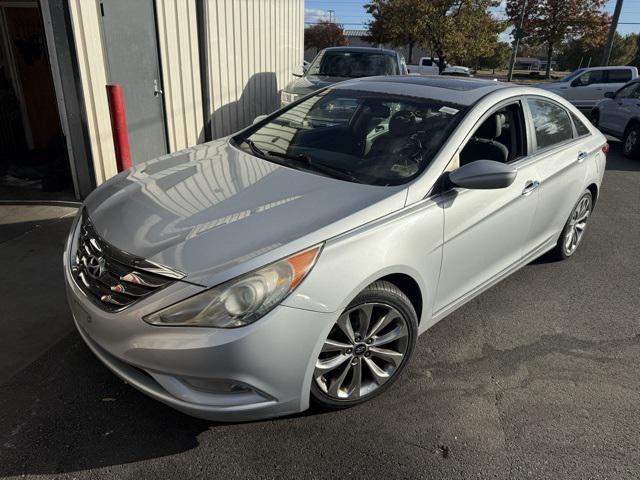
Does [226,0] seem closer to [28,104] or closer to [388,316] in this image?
[28,104]

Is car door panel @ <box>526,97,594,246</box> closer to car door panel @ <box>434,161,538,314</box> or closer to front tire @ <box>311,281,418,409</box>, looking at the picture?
car door panel @ <box>434,161,538,314</box>

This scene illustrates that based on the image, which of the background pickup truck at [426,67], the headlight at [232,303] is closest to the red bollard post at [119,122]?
the headlight at [232,303]

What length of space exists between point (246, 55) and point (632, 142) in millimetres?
7320

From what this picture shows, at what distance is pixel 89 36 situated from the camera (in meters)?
5.06

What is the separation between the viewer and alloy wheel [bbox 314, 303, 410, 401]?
241 cm

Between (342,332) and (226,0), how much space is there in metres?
6.79

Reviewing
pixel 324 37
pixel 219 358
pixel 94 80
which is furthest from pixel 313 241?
pixel 324 37

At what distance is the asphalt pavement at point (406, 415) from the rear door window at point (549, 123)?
4.15ft

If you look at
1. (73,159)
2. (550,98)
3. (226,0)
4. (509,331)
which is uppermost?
(226,0)

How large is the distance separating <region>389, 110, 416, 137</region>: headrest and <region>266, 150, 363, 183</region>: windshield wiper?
483 mm

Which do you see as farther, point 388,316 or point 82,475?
point 388,316

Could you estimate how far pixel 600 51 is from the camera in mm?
38094

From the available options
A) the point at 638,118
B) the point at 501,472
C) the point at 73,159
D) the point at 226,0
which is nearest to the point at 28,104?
the point at 73,159

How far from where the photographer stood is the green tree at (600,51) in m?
38.7
